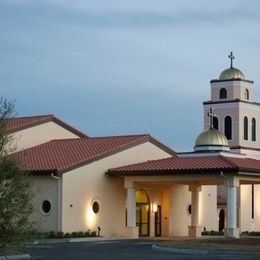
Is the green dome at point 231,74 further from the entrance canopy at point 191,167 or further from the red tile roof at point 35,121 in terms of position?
the entrance canopy at point 191,167

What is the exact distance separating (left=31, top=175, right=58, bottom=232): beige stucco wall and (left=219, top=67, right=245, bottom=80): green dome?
28.4 m

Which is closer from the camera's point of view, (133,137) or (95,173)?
(95,173)

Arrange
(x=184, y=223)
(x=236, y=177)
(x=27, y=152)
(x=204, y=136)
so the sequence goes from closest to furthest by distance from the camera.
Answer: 1. (x=236, y=177)
2. (x=27, y=152)
3. (x=184, y=223)
4. (x=204, y=136)

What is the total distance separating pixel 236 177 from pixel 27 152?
12.3 m

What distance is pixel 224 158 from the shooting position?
4600 cm

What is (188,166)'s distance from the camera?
4566 cm

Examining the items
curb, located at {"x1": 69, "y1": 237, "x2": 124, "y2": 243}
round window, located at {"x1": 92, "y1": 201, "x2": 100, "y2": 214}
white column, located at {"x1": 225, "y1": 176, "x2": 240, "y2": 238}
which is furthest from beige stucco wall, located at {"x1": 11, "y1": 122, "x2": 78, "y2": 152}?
white column, located at {"x1": 225, "y1": 176, "x2": 240, "y2": 238}

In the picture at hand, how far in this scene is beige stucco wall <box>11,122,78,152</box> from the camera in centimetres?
4928

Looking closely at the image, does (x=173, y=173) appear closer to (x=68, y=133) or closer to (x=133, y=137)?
(x=133, y=137)

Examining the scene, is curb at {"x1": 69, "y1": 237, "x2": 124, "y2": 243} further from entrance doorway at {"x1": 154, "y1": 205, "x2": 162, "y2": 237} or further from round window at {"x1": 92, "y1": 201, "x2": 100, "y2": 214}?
entrance doorway at {"x1": 154, "y1": 205, "x2": 162, "y2": 237}

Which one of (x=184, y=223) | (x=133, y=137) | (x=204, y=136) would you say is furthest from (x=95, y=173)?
(x=204, y=136)

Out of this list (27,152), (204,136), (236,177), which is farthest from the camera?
(204,136)

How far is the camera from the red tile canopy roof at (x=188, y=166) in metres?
44.1

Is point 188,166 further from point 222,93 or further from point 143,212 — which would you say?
point 222,93
